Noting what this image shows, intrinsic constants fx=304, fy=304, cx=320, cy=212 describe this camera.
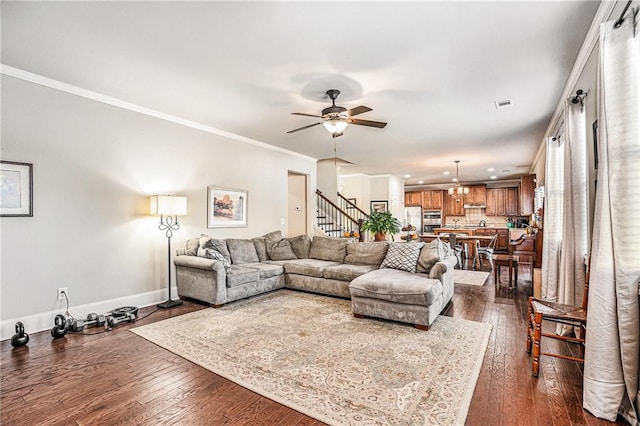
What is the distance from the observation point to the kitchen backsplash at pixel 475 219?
11355 mm

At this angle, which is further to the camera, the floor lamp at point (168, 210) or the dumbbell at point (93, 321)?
the floor lamp at point (168, 210)

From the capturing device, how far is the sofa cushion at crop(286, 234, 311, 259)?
5.84m

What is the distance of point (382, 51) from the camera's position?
111 inches

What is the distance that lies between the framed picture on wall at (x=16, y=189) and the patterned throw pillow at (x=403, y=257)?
4.38 meters

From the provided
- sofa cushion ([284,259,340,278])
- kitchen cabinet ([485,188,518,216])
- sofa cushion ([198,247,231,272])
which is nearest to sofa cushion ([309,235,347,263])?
sofa cushion ([284,259,340,278])

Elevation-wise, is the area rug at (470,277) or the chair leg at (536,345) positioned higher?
the chair leg at (536,345)

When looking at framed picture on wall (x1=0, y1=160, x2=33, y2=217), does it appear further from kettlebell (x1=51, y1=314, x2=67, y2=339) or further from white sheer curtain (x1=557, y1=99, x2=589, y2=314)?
white sheer curtain (x1=557, y1=99, x2=589, y2=314)

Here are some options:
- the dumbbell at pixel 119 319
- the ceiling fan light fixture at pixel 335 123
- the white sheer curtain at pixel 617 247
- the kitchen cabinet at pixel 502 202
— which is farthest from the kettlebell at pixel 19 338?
the kitchen cabinet at pixel 502 202

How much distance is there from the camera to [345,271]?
180 inches

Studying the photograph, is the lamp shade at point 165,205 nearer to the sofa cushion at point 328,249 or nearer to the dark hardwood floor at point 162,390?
the dark hardwood floor at point 162,390

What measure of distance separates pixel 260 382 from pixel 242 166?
4.34 m

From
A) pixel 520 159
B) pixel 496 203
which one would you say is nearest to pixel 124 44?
pixel 520 159

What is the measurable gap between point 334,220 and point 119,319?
5.84 m

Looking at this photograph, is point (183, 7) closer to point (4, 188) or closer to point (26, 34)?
point (26, 34)
